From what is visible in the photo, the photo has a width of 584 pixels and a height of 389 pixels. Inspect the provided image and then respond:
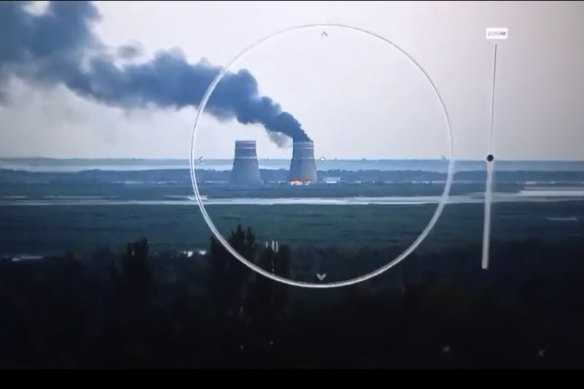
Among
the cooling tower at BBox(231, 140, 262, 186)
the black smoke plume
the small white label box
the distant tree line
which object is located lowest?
the distant tree line

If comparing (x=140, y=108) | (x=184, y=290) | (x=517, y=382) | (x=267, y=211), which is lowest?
(x=517, y=382)

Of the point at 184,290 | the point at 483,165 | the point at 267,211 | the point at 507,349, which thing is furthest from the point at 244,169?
the point at 507,349

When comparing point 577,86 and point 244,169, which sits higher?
point 577,86

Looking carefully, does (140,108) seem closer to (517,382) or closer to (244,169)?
Answer: (244,169)
